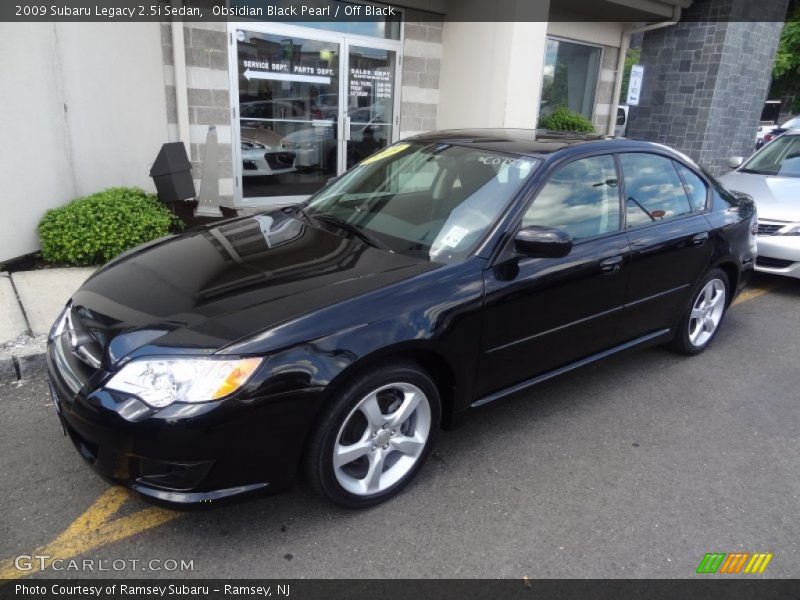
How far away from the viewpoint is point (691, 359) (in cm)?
452

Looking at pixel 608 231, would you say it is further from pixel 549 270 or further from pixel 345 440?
pixel 345 440

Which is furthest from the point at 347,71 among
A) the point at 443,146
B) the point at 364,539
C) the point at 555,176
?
the point at 364,539

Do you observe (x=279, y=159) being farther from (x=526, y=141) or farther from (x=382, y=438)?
(x=382, y=438)

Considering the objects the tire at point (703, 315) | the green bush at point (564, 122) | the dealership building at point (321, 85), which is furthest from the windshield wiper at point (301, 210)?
the green bush at point (564, 122)

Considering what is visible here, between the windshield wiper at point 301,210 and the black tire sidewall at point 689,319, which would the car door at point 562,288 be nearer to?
the black tire sidewall at point 689,319

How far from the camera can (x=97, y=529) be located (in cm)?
255

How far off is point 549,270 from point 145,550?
7.41 feet

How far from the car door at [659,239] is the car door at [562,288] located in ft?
0.45

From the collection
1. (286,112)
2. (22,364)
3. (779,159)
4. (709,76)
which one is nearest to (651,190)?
(22,364)

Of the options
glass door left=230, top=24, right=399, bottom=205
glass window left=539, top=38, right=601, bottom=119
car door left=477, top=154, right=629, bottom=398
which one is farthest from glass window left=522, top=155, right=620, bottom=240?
glass window left=539, top=38, right=601, bottom=119

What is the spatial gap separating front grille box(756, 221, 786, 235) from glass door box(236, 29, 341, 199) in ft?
18.0

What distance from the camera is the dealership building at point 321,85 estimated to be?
224 inches

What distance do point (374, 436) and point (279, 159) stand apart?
6526 millimetres

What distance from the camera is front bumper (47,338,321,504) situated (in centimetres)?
218
